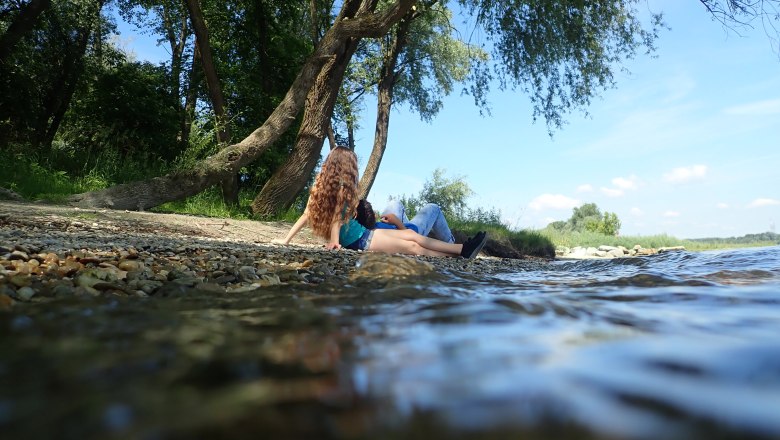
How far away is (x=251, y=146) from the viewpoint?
1052cm

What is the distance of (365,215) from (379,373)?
608 cm

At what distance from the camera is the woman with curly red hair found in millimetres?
6617

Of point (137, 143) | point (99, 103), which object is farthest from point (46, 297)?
point (99, 103)

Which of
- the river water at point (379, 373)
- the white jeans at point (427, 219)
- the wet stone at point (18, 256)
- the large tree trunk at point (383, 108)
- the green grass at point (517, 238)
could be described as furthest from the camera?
the large tree trunk at point (383, 108)

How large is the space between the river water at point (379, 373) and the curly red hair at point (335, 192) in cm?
463

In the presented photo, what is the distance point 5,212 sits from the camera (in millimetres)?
6309

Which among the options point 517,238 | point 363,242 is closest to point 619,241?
point 517,238

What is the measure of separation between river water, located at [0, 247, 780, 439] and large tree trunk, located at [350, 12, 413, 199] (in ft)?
45.9

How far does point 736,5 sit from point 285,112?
921 cm

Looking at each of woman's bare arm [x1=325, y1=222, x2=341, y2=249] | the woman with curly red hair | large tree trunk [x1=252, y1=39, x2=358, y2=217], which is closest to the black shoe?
the woman with curly red hair

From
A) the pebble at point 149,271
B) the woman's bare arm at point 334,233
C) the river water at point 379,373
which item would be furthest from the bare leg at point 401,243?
the river water at point 379,373

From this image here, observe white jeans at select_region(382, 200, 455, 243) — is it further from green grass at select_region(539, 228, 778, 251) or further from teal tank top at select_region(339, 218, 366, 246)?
green grass at select_region(539, 228, 778, 251)

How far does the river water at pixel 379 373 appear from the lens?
0.80m

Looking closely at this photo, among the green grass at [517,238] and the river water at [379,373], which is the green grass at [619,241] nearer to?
the green grass at [517,238]
